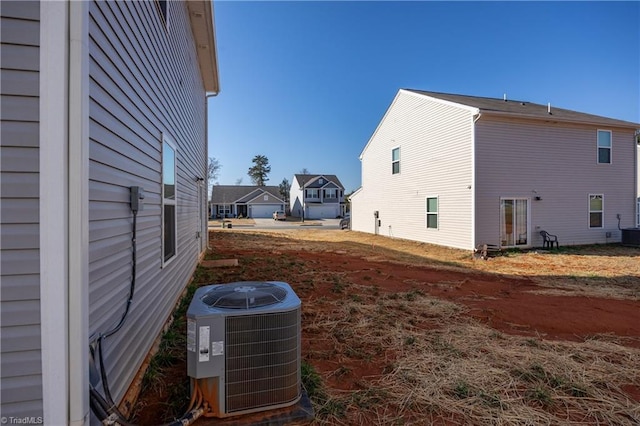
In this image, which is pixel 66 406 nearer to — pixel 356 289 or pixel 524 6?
pixel 356 289

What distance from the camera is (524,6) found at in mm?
9625

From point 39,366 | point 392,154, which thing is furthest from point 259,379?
point 392,154

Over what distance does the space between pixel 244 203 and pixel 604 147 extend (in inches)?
1578

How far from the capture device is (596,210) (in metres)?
12.3

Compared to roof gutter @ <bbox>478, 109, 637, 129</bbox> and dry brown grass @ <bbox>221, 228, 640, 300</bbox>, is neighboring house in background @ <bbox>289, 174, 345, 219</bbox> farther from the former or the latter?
roof gutter @ <bbox>478, 109, 637, 129</bbox>

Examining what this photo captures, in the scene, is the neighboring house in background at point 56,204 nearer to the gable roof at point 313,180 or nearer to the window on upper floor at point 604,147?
the window on upper floor at point 604,147

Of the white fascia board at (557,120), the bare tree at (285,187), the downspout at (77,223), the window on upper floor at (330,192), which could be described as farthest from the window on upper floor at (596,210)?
the bare tree at (285,187)

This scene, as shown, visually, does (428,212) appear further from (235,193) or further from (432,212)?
(235,193)

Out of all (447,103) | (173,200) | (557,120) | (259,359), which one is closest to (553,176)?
(557,120)

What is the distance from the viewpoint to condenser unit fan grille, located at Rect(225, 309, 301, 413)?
80.3 inches

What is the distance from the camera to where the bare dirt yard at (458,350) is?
238cm

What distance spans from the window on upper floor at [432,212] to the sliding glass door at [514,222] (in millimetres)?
2268

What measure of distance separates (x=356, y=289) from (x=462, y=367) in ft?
10.4

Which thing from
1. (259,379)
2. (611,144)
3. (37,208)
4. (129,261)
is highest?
(611,144)
